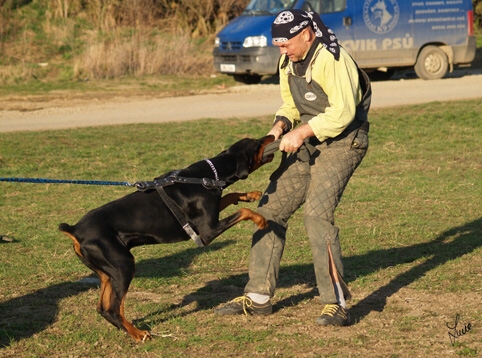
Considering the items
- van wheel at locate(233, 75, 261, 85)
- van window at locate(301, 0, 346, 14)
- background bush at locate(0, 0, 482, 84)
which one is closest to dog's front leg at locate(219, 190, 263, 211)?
van window at locate(301, 0, 346, 14)

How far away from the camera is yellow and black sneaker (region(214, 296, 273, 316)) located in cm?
568

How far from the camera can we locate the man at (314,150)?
5207mm

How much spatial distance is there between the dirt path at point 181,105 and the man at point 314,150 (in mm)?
8733

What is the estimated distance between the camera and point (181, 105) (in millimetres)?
16016

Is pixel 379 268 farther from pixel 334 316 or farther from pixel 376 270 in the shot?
pixel 334 316

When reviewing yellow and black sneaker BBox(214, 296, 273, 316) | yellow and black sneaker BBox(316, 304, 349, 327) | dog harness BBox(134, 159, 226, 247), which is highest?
dog harness BBox(134, 159, 226, 247)

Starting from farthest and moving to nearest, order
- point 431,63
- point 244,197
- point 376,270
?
1. point 431,63
2. point 376,270
3. point 244,197

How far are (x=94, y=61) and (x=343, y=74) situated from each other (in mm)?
15211

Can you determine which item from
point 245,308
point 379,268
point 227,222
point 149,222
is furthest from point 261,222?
point 379,268

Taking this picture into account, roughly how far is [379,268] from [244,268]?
3.48 feet

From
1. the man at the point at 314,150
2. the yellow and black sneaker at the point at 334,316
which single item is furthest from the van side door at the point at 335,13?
the yellow and black sneaker at the point at 334,316

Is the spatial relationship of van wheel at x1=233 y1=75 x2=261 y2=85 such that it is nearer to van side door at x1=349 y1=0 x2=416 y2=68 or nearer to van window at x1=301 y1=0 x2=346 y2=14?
van window at x1=301 y1=0 x2=346 y2=14

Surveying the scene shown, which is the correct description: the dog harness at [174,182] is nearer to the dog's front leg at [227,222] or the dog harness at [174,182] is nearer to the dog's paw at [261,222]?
the dog's front leg at [227,222]

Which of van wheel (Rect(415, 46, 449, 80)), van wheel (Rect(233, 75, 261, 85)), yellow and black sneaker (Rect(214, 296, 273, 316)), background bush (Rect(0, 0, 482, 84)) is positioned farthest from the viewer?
background bush (Rect(0, 0, 482, 84))
